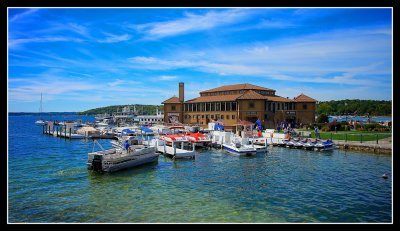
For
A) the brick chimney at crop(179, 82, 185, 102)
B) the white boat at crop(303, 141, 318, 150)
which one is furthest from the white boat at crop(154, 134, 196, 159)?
the brick chimney at crop(179, 82, 185, 102)

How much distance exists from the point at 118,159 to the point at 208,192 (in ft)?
35.2

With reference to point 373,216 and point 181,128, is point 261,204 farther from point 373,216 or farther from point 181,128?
point 181,128

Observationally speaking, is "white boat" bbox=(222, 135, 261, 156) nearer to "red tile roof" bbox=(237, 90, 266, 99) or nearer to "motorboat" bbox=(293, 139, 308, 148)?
"motorboat" bbox=(293, 139, 308, 148)

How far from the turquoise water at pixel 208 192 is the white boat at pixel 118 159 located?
73 centimetres

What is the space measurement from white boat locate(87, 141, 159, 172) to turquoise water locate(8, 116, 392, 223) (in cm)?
73

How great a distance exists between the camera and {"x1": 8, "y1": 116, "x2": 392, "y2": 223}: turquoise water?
17.0 metres

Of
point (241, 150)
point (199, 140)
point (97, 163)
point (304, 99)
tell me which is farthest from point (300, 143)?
point (304, 99)

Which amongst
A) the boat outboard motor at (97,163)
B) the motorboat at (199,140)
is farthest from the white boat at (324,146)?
the boat outboard motor at (97,163)

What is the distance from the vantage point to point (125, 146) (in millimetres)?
32344

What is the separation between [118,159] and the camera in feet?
93.5

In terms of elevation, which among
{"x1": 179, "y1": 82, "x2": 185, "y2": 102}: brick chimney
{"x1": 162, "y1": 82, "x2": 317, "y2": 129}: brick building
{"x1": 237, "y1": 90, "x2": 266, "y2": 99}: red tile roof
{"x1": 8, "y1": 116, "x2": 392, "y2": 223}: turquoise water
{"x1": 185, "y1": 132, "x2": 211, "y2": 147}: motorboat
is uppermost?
{"x1": 179, "y1": 82, "x2": 185, "y2": 102}: brick chimney

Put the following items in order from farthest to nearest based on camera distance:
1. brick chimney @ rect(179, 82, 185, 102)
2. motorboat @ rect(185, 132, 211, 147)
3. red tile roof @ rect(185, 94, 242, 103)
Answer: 1. brick chimney @ rect(179, 82, 185, 102)
2. red tile roof @ rect(185, 94, 242, 103)
3. motorboat @ rect(185, 132, 211, 147)
